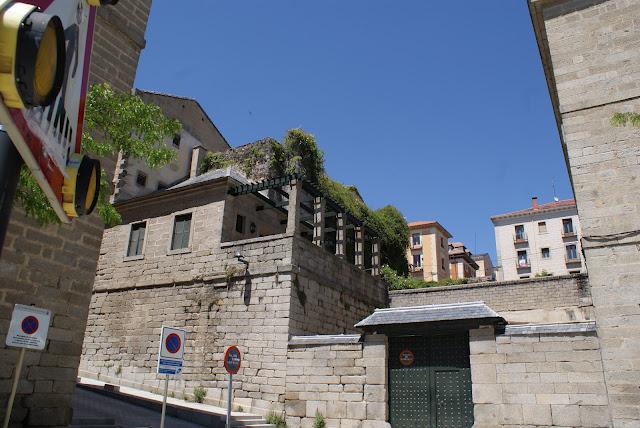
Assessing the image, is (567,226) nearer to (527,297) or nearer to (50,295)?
(527,297)

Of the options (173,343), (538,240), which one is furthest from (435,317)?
(538,240)

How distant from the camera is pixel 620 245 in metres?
8.38

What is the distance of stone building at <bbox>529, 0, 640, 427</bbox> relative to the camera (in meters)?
7.91

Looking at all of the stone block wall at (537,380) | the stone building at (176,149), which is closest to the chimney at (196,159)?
the stone building at (176,149)

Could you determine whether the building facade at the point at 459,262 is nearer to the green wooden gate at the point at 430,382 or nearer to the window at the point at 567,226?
the window at the point at 567,226

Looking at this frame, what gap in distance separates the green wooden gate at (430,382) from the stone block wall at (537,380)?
331 mm

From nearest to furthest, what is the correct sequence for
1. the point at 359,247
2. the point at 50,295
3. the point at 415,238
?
1. the point at 50,295
2. the point at 359,247
3. the point at 415,238

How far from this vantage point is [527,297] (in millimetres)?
18828

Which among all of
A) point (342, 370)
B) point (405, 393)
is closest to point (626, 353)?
point (405, 393)

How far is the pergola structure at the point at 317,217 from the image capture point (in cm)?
1465

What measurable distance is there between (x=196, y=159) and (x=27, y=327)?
18.1m

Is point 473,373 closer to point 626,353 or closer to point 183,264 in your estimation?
point 626,353

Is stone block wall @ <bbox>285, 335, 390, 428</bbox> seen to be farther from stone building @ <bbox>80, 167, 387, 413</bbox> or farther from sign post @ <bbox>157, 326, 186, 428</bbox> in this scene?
sign post @ <bbox>157, 326, 186, 428</bbox>

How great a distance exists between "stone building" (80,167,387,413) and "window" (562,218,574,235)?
3181 cm
